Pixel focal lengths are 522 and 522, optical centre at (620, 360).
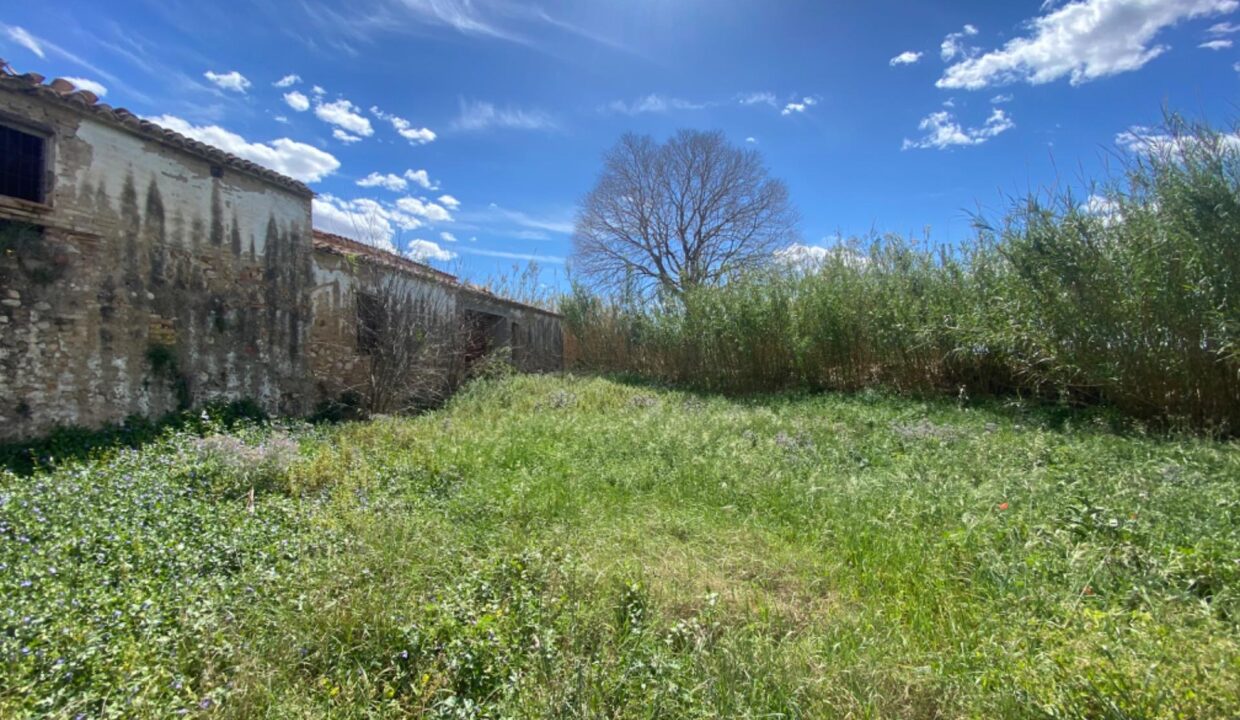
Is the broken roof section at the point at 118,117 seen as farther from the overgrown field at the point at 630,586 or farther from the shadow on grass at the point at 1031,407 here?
the shadow on grass at the point at 1031,407

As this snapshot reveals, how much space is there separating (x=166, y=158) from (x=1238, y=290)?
466 inches

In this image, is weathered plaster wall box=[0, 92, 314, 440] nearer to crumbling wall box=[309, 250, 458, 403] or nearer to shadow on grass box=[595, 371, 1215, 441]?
crumbling wall box=[309, 250, 458, 403]

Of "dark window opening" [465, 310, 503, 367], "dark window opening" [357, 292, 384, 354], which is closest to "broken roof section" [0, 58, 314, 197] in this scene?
"dark window opening" [357, 292, 384, 354]

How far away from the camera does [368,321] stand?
30.1ft

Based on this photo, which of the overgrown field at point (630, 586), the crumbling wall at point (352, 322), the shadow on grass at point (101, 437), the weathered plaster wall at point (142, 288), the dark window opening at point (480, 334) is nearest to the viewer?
the overgrown field at point (630, 586)

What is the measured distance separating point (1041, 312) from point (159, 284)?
10.9 meters

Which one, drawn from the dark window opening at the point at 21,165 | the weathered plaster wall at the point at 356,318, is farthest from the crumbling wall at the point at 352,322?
the dark window opening at the point at 21,165

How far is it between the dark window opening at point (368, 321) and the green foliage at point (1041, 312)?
621cm

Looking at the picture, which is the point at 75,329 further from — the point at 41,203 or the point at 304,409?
the point at 304,409

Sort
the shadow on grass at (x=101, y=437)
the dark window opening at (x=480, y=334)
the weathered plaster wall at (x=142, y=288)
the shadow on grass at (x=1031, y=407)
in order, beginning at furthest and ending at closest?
the dark window opening at (x=480, y=334), the weathered plaster wall at (x=142, y=288), the shadow on grass at (x=1031, y=407), the shadow on grass at (x=101, y=437)

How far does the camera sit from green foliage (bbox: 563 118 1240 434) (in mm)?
5082

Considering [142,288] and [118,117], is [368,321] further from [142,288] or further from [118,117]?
[118,117]

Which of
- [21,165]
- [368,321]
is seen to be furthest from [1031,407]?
[21,165]

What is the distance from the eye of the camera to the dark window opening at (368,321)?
29.1 feet
